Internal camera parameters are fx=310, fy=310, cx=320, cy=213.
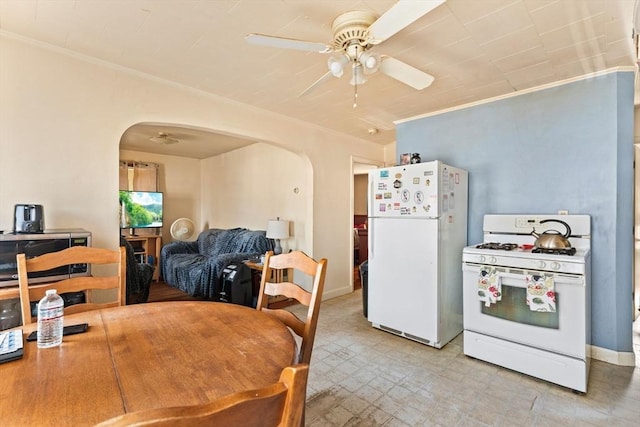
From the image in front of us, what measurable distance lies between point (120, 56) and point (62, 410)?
8.23 ft

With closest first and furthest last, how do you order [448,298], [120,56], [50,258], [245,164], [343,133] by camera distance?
[50,258] → [120,56] → [448,298] → [343,133] → [245,164]

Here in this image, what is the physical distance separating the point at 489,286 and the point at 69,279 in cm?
274

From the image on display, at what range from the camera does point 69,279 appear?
5.15ft

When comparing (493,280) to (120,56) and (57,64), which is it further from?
(57,64)

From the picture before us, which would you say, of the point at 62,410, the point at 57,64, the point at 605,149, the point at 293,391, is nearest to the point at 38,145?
the point at 57,64

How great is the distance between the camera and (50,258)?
4.89 feet

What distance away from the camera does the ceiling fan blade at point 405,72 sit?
195 centimetres

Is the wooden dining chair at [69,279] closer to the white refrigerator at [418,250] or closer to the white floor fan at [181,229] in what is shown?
the white refrigerator at [418,250]

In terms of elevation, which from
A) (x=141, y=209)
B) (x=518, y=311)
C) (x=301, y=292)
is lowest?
(x=518, y=311)

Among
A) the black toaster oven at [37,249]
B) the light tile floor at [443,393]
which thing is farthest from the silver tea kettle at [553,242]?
the black toaster oven at [37,249]

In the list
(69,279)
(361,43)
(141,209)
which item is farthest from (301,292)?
(141,209)

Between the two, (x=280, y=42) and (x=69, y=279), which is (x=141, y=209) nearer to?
(x=69, y=279)

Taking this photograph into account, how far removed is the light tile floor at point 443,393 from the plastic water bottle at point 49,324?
54.1 inches

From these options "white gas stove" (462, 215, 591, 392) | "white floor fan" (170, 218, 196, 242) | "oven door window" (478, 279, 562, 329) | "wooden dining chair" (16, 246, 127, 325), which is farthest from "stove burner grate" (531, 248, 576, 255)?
"white floor fan" (170, 218, 196, 242)
